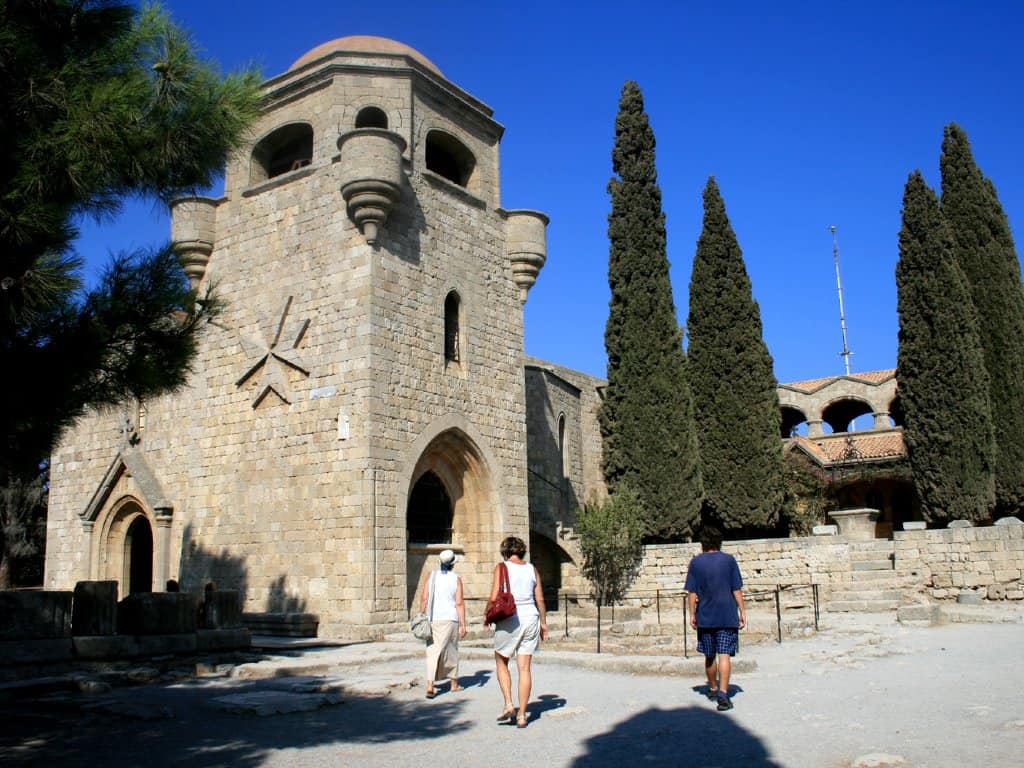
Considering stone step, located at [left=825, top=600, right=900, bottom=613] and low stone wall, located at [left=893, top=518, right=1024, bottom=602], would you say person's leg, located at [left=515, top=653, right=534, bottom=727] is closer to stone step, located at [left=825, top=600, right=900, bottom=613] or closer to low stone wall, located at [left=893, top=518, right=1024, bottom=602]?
stone step, located at [left=825, top=600, right=900, bottom=613]

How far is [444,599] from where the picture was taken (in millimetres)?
8914

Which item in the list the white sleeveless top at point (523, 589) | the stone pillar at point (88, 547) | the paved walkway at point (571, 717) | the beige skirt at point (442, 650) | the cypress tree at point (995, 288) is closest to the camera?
the paved walkway at point (571, 717)

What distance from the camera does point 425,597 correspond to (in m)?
8.95

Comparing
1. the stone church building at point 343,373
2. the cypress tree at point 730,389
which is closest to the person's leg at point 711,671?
the stone church building at point 343,373

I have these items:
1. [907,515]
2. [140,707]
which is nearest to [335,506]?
[140,707]

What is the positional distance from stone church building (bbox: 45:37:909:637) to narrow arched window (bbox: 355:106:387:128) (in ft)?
0.15

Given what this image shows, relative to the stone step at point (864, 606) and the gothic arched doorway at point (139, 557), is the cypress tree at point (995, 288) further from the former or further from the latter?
the gothic arched doorway at point (139, 557)

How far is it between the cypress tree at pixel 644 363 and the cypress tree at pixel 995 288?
6.84 m

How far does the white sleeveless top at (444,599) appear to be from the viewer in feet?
29.0

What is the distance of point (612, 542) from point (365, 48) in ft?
37.0

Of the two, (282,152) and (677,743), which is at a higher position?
(282,152)

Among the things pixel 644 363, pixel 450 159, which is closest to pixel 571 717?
pixel 450 159

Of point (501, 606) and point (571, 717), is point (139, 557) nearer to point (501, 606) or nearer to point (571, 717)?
point (501, 606)

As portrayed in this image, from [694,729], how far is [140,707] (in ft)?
14.7
